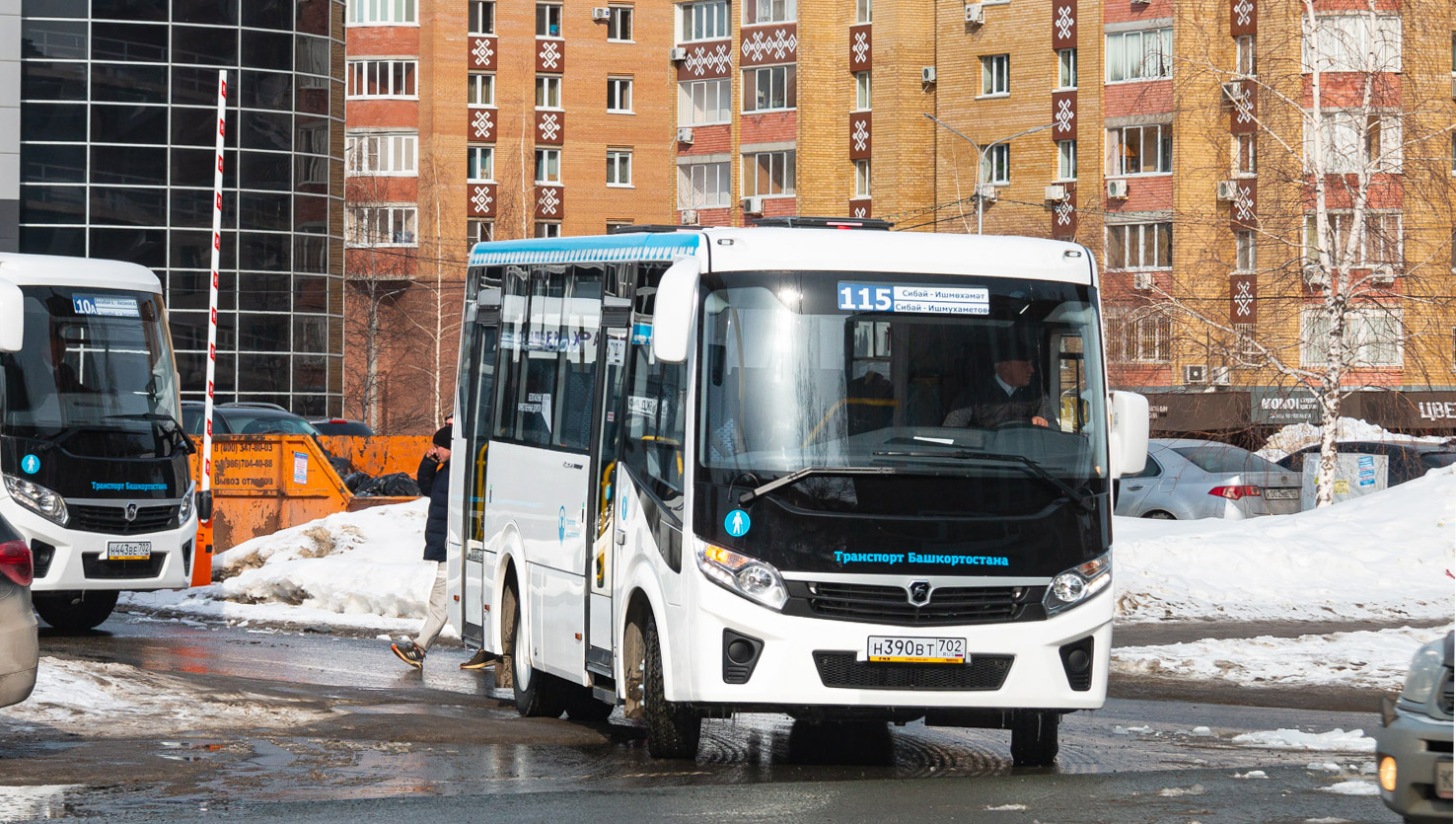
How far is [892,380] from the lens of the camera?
1026cm

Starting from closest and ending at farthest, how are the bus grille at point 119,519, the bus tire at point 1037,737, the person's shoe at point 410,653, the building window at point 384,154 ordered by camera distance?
the bus tire at point 1037,737
the person's shoe at point 410,653
the bus grille at point 119,519
the building window at point 384,154

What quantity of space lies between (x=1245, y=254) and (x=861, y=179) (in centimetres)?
2505

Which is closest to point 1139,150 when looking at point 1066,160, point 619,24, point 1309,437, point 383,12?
point 1066,160

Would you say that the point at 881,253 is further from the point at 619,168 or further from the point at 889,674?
the point at 619,168

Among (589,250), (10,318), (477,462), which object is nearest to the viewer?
(589,250)

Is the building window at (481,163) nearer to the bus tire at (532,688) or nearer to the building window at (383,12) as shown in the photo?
the building window at (383,12)

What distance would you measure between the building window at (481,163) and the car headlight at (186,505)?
63.0m

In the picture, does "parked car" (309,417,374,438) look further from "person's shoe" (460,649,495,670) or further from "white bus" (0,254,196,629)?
"person's shoe" (460,649,495,670)

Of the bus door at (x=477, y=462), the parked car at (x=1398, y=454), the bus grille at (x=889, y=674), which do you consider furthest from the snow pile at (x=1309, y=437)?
the bus grille at (x=889, y=674)

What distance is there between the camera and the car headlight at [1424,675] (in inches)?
274

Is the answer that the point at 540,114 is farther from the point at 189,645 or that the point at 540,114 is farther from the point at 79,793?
the point at 79,793

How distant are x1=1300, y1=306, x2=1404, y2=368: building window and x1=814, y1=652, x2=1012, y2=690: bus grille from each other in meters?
19.0

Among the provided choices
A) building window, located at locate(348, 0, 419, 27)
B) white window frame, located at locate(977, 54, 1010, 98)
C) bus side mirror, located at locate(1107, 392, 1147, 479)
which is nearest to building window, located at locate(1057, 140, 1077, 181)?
white window frame, located at locate(977, 54, 1010, 98)

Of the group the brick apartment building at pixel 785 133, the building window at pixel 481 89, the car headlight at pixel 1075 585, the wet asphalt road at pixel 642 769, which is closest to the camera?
the wet asphalt road at pixel 642 769
